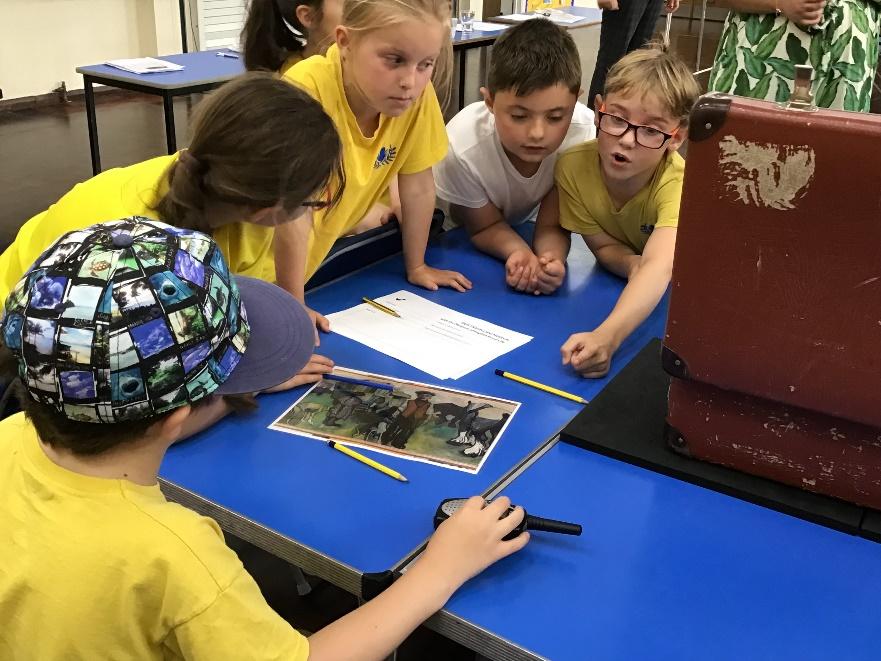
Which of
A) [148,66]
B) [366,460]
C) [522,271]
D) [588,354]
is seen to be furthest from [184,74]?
→ [366,460]

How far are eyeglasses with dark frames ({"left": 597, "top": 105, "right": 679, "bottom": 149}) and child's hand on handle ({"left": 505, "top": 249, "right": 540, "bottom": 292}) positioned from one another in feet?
0.96

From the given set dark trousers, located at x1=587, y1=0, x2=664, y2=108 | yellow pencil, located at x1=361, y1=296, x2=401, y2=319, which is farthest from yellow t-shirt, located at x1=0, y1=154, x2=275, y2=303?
dark trousers, located at x1=587, y1=0, x2=664, y2=108

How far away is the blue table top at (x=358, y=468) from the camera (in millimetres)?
992

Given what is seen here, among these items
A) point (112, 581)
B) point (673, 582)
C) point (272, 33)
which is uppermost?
point (272, 33)

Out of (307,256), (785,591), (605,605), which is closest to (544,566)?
(605,605)

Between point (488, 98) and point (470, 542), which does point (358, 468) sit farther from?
point (488, 98)

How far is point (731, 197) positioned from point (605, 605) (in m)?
0.45

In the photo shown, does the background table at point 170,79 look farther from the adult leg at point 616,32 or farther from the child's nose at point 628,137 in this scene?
the child's nose at point 628,137

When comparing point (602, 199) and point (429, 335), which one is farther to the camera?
point (602, 199)

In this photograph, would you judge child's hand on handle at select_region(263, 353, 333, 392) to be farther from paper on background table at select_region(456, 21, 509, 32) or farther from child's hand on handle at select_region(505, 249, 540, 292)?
paper on background table at select_region(456, 21, 509, 32)

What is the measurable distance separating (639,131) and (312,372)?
2.66 ft

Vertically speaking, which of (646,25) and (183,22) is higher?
(646,25)

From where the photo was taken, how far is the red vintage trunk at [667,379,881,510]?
39.6 inches

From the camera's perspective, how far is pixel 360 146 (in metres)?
1.79
